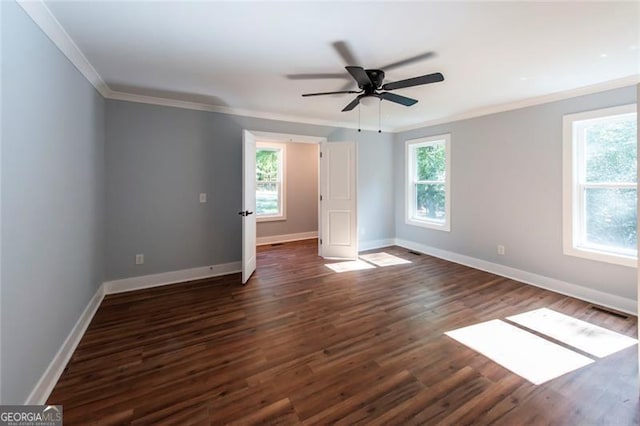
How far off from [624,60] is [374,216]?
3855 mm

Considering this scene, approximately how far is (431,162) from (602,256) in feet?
9.07

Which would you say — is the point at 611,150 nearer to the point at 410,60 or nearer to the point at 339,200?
the point at 410,60

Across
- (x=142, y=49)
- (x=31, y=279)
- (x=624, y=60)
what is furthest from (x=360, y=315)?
(x=624, y=60)

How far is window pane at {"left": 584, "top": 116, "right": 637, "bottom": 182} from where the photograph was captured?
2917 millimetres

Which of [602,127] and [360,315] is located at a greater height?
[602,127]

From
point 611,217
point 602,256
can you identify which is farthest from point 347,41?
point 602,256

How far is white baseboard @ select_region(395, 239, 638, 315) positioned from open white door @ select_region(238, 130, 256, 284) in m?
3.24

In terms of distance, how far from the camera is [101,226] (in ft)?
10.7

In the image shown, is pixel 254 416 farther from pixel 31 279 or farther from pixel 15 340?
pixel 31 279

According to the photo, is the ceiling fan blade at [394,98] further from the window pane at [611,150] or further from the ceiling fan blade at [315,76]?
the window pane at [611,150]

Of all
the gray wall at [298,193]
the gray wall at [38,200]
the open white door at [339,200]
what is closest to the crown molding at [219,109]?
the open white door at [339,200]

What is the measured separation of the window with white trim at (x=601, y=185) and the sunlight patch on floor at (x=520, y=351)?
5.06ft

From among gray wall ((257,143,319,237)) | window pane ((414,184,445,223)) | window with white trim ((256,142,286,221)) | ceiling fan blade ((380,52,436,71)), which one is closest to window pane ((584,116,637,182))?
window pane ((414,184,445,223))

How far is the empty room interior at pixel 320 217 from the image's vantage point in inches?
67.2
